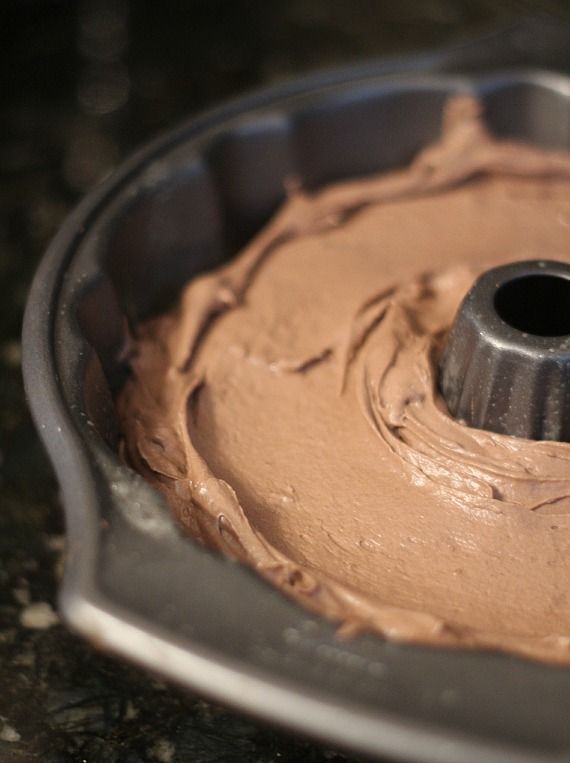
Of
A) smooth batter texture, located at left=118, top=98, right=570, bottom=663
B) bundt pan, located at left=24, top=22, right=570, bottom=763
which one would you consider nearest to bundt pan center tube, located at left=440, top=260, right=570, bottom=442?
smooth batter texture, located at left=118, top=98, right=570, bottom=663

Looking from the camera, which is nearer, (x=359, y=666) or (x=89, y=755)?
(x=359, y=666)

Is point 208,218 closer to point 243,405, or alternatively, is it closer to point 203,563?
point 243,405

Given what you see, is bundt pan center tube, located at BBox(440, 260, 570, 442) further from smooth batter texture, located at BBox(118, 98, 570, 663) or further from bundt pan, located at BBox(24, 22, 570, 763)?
bundt pan, located at BBox(24, 22, 570, 763)

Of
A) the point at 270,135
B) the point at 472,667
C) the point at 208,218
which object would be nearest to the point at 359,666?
the point at 472,667

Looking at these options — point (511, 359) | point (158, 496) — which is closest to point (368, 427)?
point (511, 359)

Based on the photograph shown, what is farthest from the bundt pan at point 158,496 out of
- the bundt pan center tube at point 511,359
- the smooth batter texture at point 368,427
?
the bundt pan center tube at point 511,359

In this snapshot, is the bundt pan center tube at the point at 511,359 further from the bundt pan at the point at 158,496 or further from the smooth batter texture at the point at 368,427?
the bundt pan at the point at 158,496
